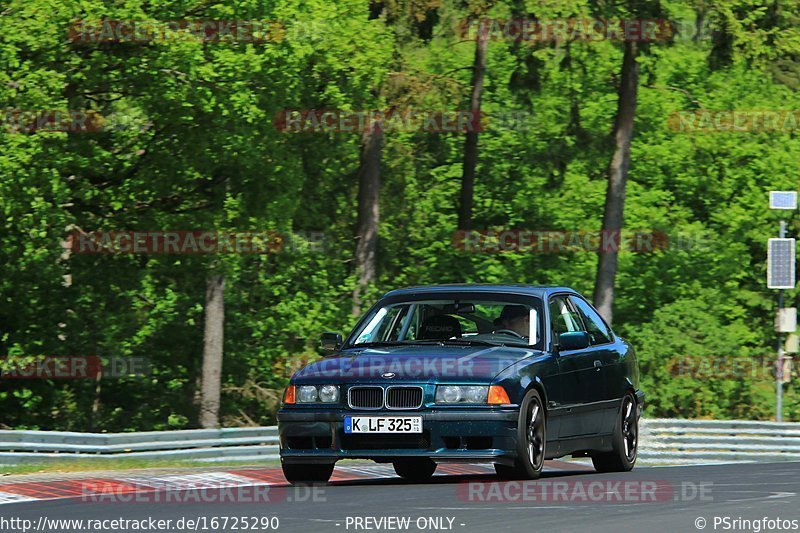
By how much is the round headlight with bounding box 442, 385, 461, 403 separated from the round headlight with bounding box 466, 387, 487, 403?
0.23 ft

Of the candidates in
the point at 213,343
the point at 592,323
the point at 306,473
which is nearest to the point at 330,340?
the point at 306,473

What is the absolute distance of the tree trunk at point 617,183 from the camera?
3572cm

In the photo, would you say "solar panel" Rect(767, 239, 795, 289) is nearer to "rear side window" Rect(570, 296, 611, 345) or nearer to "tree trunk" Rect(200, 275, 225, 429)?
"rear side window" Rect(570, 296, 611, 345)

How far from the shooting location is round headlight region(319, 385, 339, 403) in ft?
41.0

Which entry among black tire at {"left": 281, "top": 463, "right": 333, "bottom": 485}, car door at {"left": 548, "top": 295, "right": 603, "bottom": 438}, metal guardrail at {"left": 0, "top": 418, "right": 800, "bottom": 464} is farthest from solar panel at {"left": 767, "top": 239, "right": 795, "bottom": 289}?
black tire at {"left": 281, "top": 463, "right": 333, "bottom": 485}

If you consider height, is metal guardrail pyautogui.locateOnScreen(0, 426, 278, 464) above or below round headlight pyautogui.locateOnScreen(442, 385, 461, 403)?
below

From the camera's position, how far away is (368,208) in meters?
40.8

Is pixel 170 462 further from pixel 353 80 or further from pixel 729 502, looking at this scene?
pixel 353 80

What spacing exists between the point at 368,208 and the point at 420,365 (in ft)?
93.3

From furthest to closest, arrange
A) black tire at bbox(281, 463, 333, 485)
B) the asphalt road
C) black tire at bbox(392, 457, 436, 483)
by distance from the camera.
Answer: black tire at bbox(392, 457, 436, 483) → black tire at bbox(281, 463, 333, 485) → the asphalt road

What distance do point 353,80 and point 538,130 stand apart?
13846 millimetres

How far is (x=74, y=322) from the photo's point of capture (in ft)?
122

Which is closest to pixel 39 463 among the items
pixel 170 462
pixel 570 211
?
pixel 170 462

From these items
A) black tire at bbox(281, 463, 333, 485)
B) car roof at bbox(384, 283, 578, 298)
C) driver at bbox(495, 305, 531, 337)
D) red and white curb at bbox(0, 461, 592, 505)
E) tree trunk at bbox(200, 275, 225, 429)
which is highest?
car roof at bbox(384, 283, 578, 298)
